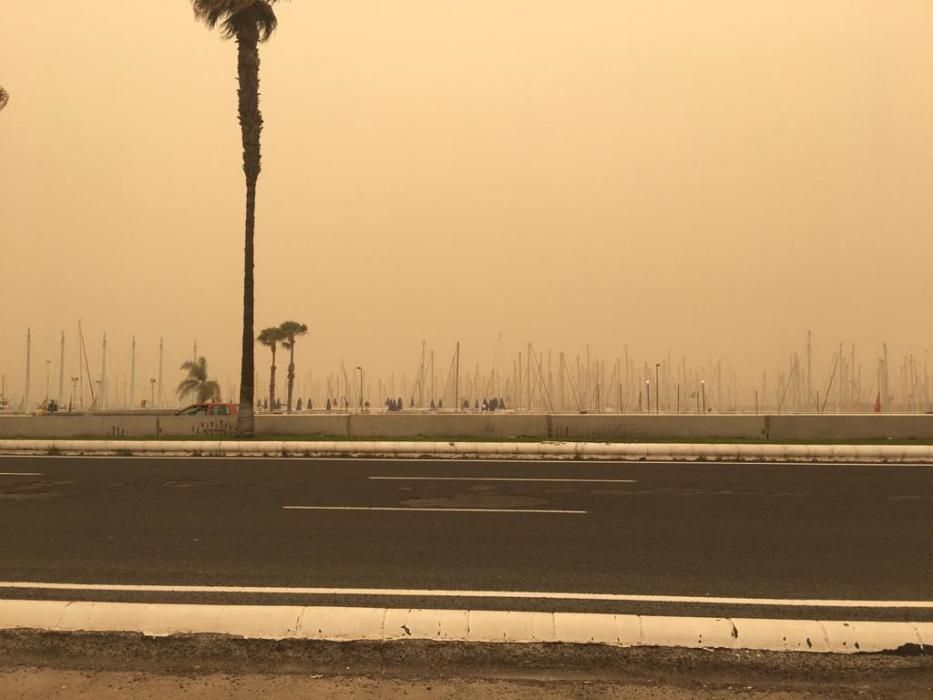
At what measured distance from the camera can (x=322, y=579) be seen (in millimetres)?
7301

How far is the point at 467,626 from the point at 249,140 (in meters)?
23.8

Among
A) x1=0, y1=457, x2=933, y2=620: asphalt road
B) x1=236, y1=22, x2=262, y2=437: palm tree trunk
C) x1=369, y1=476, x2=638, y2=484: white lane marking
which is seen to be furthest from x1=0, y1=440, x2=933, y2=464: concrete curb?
x1=236, y1=22, x2=262, y2=437: palm tree trunk

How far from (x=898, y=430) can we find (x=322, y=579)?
19119mm

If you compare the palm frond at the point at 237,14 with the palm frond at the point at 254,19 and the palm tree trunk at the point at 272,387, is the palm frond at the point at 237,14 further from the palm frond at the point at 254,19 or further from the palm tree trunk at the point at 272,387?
the palm tree trunk at the point at 272,387

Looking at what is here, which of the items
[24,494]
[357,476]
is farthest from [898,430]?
[24,494]

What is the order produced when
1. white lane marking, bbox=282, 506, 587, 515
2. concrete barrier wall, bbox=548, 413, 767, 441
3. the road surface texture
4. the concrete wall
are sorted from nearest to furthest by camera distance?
the road surface texture
white lane marking, bbox=282, 506, 587, 515
the concrete wall
concrete barrier wall, bbox=548, 413, 767, 441

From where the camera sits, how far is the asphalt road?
6965mm

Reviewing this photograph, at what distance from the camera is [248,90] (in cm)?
2627

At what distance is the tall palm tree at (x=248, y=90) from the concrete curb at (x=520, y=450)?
18.1 feet

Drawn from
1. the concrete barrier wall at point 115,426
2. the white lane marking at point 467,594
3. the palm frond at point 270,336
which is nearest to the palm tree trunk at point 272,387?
the palm frond at point 270,336

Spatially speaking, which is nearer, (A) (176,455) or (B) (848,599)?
(B) (848,599)

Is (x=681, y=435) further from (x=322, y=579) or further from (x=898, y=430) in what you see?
(x=322, y=579)

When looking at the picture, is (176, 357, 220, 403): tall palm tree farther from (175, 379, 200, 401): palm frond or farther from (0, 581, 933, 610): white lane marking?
(0, 581, 933, 610): white lane marking

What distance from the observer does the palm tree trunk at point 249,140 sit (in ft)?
83.1
